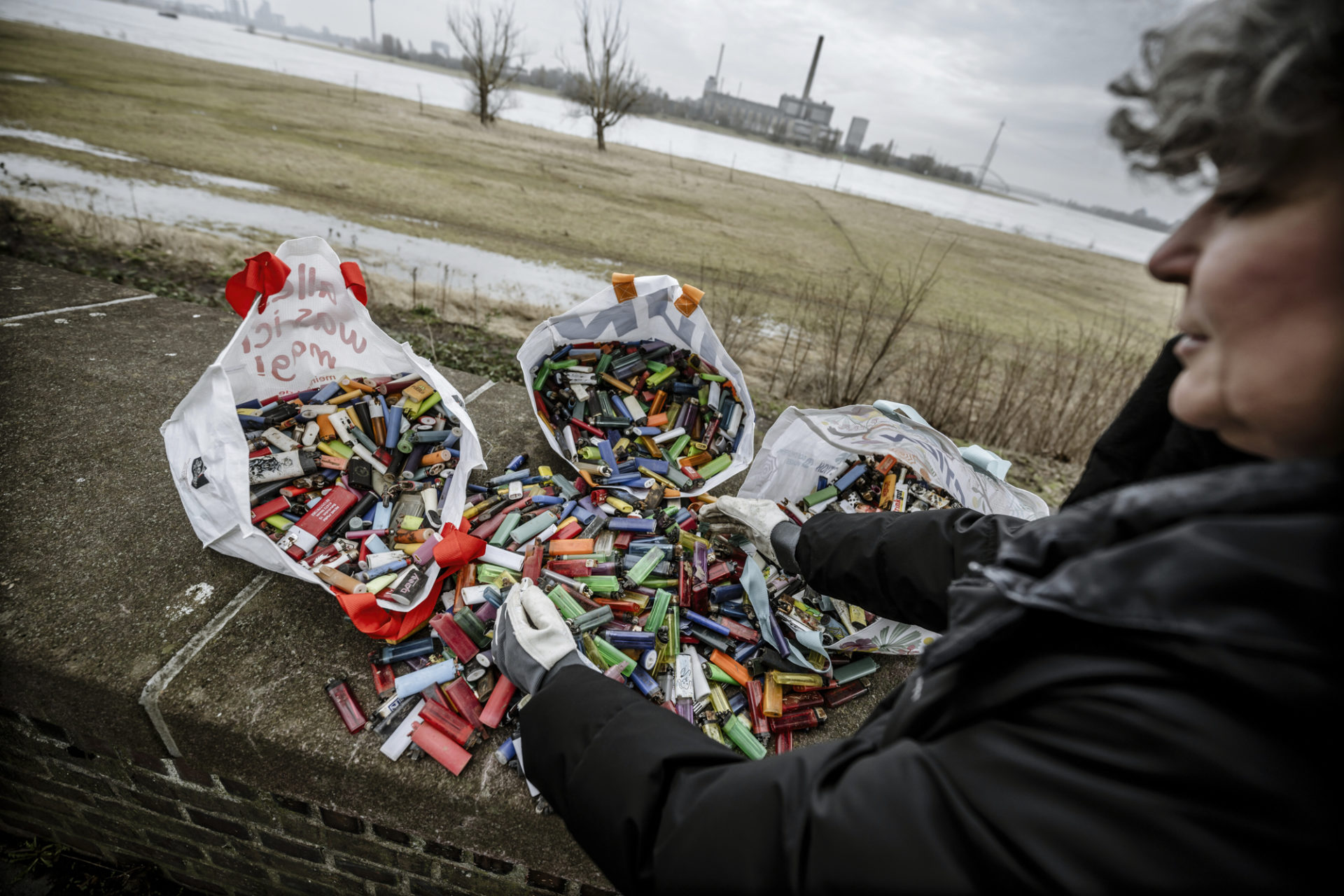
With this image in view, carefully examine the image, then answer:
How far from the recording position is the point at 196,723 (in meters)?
1.43

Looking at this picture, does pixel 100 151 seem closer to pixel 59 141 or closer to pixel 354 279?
pixel 59 141

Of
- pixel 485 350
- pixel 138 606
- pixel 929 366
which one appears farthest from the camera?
pixel 929 366

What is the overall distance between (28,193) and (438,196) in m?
7.32

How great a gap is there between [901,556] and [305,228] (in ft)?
35.9

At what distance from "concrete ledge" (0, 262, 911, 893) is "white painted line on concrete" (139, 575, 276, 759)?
0.06ft

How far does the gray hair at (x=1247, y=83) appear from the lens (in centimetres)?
57

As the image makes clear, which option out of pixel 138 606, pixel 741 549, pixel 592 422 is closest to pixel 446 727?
pixel 138 606

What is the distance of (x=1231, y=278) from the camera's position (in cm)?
69

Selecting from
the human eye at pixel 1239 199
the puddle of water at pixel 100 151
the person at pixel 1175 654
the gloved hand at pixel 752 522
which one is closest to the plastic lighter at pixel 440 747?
the person at pixel 1175 654

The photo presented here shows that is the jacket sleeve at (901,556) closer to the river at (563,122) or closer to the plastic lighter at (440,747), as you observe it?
the plastic lighter at (440,747)

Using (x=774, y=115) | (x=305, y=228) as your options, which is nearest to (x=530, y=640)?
(x=305, y=228)

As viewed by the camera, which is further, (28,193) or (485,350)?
(28,193)

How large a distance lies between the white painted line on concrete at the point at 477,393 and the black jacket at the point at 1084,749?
7.38 ft

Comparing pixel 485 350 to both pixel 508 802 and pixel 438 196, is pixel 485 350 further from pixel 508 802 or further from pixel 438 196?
pixel 438 196
